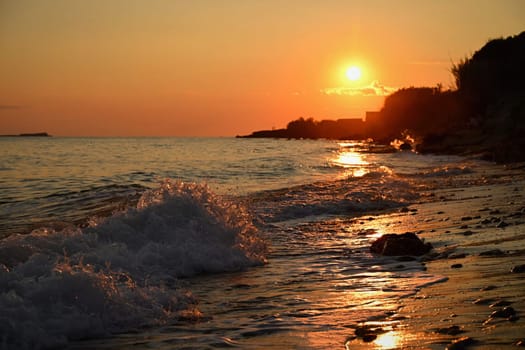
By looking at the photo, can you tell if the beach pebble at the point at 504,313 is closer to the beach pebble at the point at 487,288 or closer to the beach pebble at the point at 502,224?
the beach pebble at the point at 487,288

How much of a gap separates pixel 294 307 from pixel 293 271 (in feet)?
5.97

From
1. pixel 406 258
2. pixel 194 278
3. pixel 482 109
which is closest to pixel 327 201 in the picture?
pixel 406 258

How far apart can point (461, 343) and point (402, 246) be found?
3838mm

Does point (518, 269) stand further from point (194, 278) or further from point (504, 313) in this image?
point (194, 278)

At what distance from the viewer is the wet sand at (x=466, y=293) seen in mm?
3838

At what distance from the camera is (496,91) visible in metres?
46.5

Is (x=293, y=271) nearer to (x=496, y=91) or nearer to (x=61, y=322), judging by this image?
(x=61, y=322)

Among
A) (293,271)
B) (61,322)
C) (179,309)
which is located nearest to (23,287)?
(61,322)

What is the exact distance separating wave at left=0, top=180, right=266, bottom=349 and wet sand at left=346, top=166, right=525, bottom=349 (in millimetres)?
1853

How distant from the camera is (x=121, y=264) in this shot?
671 cm

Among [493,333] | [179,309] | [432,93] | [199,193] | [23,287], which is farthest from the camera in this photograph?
[432,93]

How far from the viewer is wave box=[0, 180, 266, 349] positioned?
184 inches

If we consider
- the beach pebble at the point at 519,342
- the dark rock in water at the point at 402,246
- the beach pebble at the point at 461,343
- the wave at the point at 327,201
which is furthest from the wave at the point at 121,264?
the wave at the point at 327,201

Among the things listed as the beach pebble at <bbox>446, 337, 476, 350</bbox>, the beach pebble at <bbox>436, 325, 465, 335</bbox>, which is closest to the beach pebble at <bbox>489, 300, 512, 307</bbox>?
the beach pebble at <bbox>436, 325, 465, 335</bbox>
